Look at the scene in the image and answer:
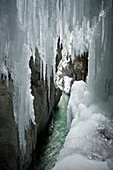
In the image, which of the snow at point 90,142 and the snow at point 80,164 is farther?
the snow at point 90,142

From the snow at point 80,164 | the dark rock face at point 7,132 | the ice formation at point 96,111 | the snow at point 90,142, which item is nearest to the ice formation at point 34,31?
the ice formation at point 96,111

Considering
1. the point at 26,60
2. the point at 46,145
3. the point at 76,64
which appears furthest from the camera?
the point at 76,64

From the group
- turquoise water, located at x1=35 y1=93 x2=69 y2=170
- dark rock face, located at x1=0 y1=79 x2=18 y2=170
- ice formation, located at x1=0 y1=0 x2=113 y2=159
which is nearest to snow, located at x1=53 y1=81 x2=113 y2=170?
ice formation, located at x1=0 y1=0 x2=113 y2=159

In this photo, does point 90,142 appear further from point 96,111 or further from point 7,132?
point 7,132

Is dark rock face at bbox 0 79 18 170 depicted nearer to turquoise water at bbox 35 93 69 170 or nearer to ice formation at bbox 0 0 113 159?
ice formation at bbox 0 0 113 159

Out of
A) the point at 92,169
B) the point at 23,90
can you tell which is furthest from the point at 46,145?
the point at 92,169

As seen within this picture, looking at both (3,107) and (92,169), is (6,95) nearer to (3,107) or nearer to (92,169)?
(3,107)

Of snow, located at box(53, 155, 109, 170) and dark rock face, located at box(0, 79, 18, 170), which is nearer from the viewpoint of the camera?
snow, located at box(53, 155, 109, 170)

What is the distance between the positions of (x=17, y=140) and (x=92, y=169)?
2.17 m

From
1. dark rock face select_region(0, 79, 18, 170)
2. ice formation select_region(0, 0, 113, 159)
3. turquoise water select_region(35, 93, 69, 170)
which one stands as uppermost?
ice formation select_region(0, 0, 113, 159)

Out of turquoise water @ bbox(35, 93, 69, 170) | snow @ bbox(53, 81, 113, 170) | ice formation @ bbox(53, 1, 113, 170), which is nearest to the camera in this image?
snow @ bbox(53, 81, 113, 170)

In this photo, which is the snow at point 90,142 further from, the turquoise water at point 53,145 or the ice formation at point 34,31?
the turquoise water at point 53,145

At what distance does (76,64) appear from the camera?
11703 mm

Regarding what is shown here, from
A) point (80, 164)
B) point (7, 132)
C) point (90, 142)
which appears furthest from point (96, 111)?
point (7, 132)
